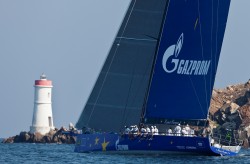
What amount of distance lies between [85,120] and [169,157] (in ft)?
A: 23.9

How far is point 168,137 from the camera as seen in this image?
49500 millimetres

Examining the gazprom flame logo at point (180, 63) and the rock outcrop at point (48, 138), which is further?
the rock outcrop at point (48, 138)

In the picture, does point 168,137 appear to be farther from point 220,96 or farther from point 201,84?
point 220,96

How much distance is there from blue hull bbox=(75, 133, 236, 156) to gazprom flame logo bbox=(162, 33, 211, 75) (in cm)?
382

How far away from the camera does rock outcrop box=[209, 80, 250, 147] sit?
84000 millimetres

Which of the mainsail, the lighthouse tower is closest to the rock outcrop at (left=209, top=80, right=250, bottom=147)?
the lighthouse tower

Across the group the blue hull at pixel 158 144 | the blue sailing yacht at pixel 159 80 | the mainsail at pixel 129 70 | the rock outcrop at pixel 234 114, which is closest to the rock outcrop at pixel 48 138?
the rock outcrop at pixel 234 114

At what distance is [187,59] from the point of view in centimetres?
5178

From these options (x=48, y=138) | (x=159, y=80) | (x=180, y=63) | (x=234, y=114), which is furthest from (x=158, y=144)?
(x=48, y=138)

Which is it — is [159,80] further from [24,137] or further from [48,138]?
[24,137]

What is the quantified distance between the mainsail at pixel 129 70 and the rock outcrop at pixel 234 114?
29141 millimetres

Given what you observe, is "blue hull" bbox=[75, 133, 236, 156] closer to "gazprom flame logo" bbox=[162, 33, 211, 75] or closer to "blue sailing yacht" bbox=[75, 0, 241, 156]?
"blue sailing yacht" bbox=[75, 0, 241, 156]

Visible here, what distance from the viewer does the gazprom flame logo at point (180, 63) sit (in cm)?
5134

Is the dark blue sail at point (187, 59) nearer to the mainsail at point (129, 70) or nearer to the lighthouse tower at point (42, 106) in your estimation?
the mainsail at point (129, 70)
